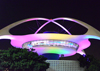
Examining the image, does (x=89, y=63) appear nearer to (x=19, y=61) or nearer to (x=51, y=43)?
(x=51, y=43)

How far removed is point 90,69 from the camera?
35406 mm

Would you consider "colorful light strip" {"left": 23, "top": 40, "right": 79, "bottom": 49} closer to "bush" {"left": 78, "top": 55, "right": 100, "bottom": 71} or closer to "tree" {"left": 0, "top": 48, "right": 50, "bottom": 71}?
"bush" {"left": 78, "top": 55, "right": 100, "bottom": 71}

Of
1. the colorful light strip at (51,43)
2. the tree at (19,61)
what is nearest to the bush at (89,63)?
the colorful light strip at (51,43)

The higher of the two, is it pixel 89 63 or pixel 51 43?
pixel 51 43

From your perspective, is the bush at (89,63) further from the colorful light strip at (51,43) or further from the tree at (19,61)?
the tree at (19,61)

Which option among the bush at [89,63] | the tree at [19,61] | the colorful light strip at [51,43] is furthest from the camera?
the colorful light strip at [51,43]

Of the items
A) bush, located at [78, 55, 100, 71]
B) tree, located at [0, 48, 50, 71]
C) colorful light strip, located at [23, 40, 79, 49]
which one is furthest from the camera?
colorful light strip, located at [23, 40, 79, 49]

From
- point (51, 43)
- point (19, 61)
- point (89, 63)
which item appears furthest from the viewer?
point (51, 43)

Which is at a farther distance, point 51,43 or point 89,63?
point 51,43

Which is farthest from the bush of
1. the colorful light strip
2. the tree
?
the tree

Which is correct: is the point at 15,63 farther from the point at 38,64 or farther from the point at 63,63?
the point at 63,63

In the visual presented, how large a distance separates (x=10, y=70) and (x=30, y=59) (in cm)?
384

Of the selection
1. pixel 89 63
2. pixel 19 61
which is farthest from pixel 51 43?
pixel 19 61

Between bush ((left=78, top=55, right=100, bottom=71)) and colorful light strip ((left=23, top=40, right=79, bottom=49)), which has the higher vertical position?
colorful light strip ((left=23, top=40, right=79, bottom=49))
